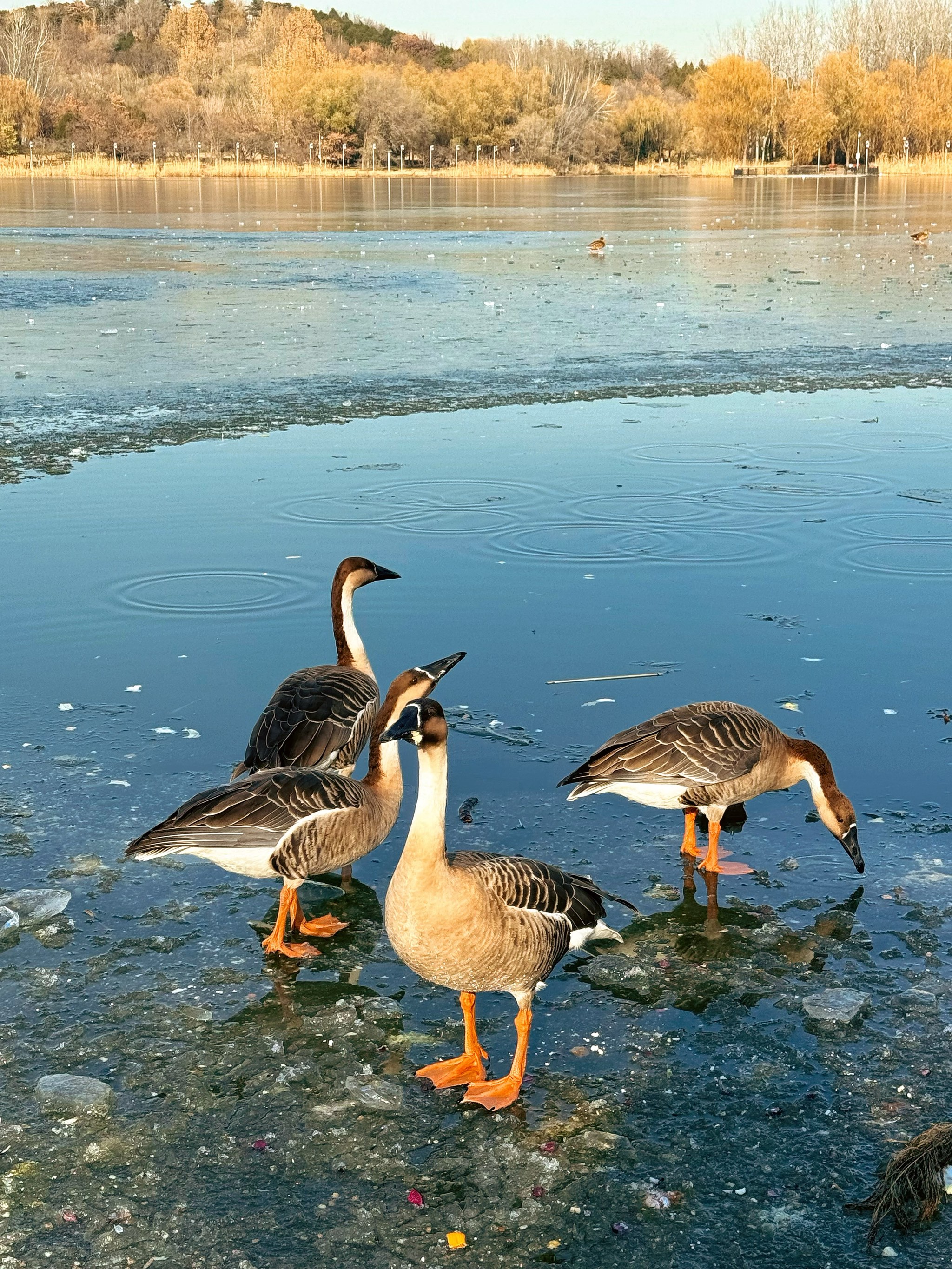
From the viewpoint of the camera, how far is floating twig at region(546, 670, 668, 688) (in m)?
7.31

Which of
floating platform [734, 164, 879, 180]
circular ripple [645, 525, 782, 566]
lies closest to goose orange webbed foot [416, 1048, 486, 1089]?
circular ripple [645, 525, 782, 566]

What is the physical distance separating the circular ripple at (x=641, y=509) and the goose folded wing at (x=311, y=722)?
16.0 feet

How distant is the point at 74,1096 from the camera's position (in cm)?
395

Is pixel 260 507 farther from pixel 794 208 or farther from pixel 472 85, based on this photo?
pixel 472 85

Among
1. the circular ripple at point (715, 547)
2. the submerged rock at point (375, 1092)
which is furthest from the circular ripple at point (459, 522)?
the submerged rock at point (375, 1092)

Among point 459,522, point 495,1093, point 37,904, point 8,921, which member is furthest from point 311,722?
point 459,522

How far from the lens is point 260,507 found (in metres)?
10.7

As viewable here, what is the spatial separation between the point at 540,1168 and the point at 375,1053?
30.9 inches

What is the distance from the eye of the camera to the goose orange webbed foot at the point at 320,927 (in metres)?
5.02

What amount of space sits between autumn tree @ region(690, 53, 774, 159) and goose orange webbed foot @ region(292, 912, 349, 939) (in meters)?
105

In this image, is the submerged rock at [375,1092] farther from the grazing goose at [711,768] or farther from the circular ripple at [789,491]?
the circular ripple at [789,491]

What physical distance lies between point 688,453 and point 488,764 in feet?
22.1

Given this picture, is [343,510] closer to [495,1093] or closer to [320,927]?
[320,927]

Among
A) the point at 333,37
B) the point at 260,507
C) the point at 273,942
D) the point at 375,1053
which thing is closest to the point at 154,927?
the point at 273,942
